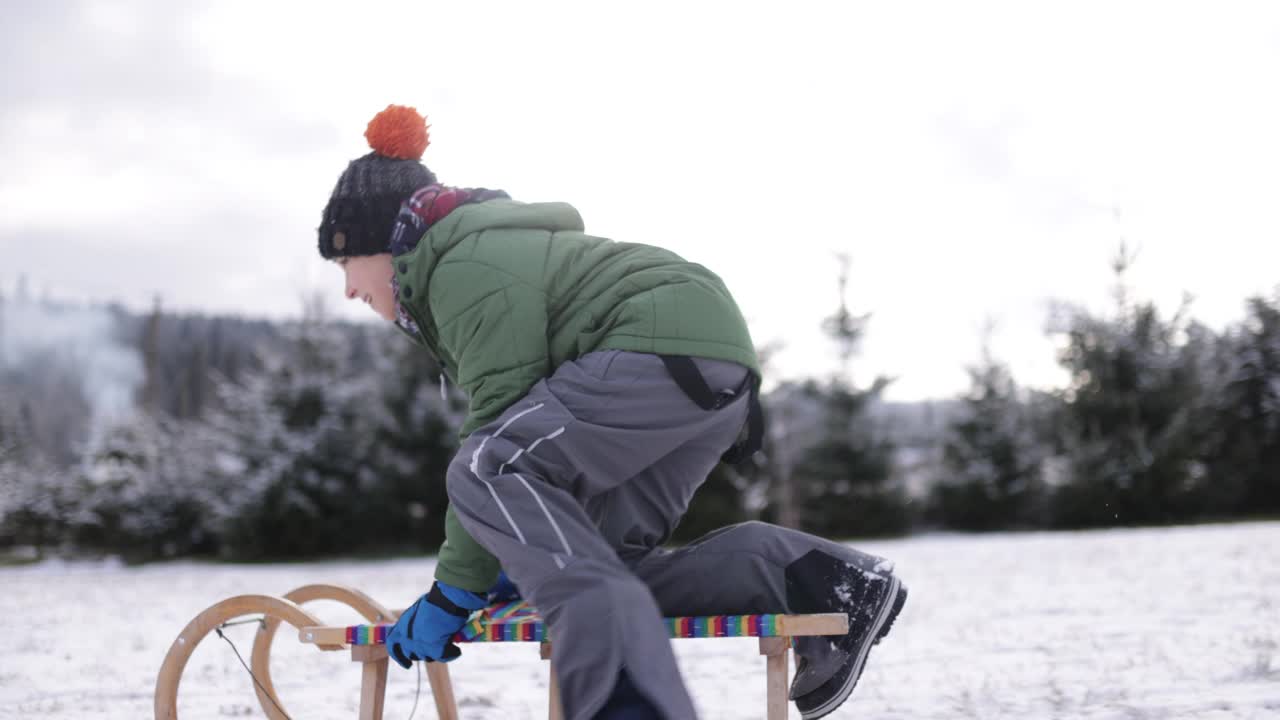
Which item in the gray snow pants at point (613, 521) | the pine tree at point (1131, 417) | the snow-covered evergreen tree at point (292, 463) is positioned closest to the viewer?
the gray snow pants at point (613, 521)

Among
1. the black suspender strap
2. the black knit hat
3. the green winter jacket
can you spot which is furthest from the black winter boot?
the black knit hat

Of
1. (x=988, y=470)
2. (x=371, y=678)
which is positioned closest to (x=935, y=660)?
(x=371, y=678)

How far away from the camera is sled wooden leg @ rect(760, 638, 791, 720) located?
1883 millimetres

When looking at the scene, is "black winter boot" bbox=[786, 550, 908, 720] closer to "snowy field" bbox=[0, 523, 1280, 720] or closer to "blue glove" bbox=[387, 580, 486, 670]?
"blue glove" bbox=[387, 580, 486, 670]

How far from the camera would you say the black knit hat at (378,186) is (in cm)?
207

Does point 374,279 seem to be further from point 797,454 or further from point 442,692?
point 797,454

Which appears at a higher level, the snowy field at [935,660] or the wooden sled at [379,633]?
the wooden sled at [379,633]

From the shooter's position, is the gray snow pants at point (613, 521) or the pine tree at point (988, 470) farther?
the pine tree at point (988, 470)

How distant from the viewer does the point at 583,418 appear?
5.71 feet

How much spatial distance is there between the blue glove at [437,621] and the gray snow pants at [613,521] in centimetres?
15

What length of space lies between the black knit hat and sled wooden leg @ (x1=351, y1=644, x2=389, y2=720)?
0.79 meters

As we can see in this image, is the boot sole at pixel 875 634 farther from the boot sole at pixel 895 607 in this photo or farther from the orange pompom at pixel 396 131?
Result: the orange pompom at pixel 396 131

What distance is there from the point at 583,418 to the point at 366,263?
66cm

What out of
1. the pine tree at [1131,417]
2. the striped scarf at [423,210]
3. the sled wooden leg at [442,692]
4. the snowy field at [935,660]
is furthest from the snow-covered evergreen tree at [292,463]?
the striped scarf at [423,210]
